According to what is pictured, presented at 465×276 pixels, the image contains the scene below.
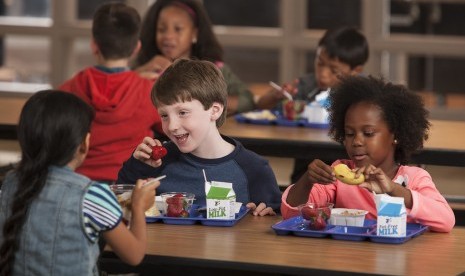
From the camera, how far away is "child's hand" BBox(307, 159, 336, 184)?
3561 mm

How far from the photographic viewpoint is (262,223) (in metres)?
3.68

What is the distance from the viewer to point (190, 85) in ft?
12.8

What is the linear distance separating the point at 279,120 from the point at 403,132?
6.82 feet

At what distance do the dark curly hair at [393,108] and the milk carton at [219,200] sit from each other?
2.02 feet

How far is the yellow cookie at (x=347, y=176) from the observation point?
11.5 feet

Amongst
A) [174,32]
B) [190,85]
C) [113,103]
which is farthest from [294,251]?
[174,32]

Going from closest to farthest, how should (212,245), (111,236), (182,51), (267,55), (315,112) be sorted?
(111,236) → (212,245) → (315,112) → (182,51) → (267,55)

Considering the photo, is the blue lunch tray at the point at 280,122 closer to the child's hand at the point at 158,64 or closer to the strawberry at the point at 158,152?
the child's hand at the point at 158,64

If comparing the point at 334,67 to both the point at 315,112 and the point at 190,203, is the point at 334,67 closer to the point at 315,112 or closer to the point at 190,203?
the point at 315,112

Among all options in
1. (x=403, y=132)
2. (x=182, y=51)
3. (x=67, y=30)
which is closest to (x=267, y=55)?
(x=67, y=30)

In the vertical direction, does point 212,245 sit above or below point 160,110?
below

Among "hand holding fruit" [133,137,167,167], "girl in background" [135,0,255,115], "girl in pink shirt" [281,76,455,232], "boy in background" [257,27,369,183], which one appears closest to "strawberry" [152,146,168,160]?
"hand holding fruit" [133,137,167,167]

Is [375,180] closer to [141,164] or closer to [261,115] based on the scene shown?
[141,164]

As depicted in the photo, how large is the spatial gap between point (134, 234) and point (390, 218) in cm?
78
